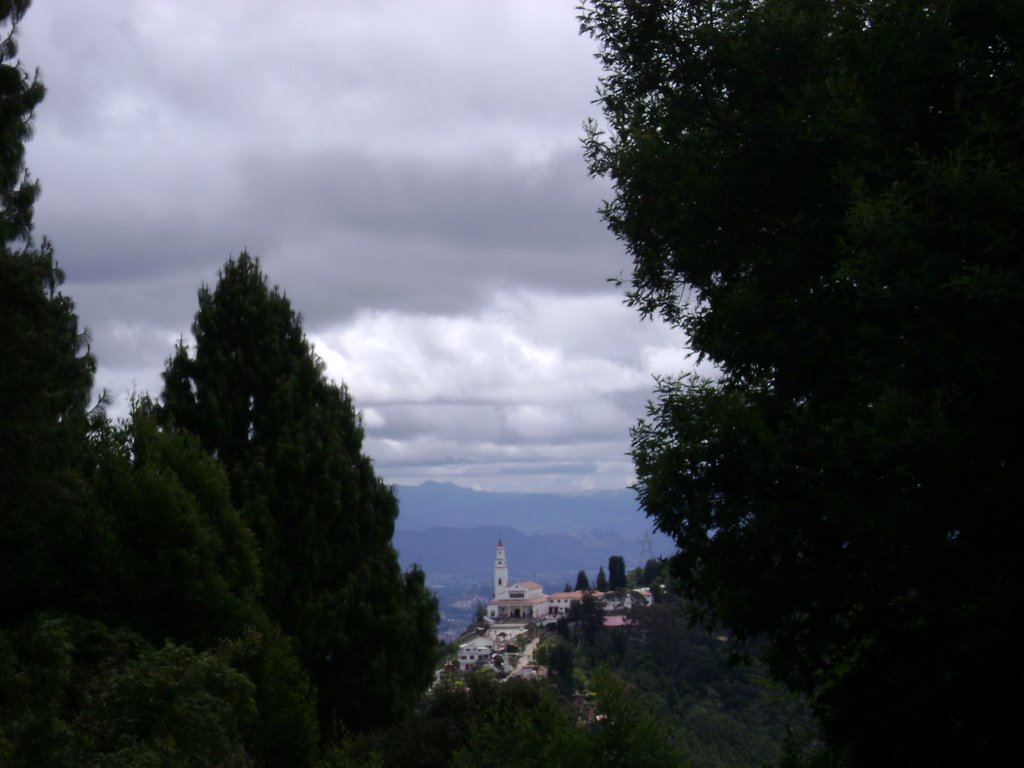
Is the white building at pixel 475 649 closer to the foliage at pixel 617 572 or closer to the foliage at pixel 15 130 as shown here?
the foliage at pixel 617 572

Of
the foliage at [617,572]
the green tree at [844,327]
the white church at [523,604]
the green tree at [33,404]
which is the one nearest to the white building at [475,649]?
the foliage at [617,572]

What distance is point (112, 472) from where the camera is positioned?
14562 millimetres

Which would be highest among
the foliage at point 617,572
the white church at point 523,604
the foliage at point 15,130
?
the foliage at point 15,130

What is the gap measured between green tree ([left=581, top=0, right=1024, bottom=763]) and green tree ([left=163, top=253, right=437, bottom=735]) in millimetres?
9403

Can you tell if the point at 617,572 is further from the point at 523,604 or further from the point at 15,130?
the point at 15,130

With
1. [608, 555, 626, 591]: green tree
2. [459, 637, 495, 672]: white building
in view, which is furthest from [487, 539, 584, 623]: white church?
[459, 637, 495, 672]: white building

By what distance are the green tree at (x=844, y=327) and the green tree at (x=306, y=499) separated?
940 cm

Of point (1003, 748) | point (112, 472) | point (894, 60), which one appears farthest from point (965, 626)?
point (112, 472)

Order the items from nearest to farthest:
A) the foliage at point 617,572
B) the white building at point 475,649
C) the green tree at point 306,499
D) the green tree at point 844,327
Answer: the green tree at point 844,327 → the green tree at point 306,499 → the white building at point 475,649 → the foliage at point 617,572

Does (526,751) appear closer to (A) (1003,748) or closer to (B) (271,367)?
(A) (1003,748)

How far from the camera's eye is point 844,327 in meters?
9.15

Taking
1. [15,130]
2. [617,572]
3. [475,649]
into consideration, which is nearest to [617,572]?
[617,572]

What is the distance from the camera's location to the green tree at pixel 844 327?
7109mm

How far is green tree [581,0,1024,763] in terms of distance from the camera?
7109mm
